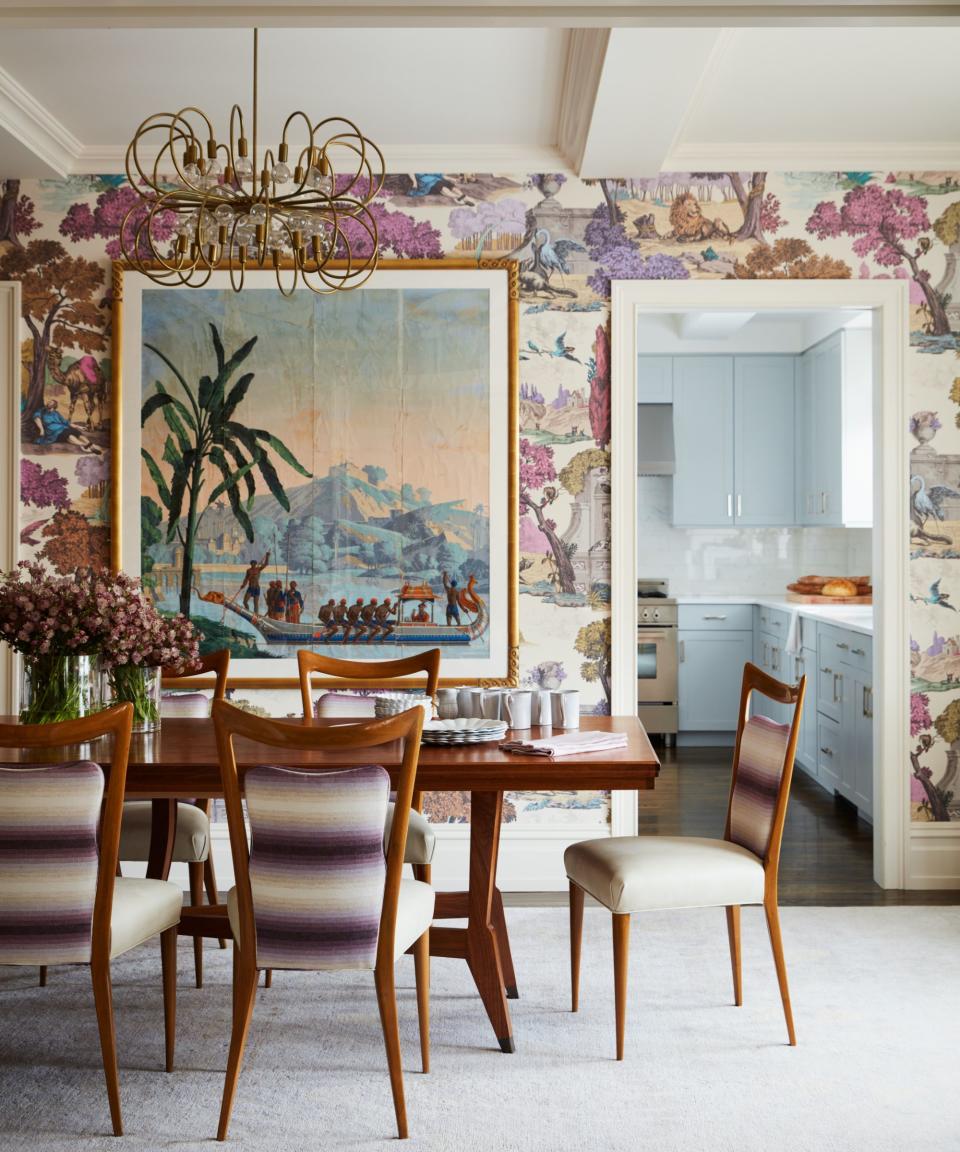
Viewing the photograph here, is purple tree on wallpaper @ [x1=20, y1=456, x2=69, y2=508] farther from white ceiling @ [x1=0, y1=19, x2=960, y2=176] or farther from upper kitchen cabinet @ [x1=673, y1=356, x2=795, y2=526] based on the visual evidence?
upper kitchen cabinet @ [x1=673, y1=356, x2=795, y2=526]

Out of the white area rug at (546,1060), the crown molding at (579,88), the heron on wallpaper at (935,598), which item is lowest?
the white area rug at (546,1060)

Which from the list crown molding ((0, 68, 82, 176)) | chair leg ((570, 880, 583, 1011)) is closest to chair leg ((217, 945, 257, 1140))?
chair leg ((570, 880, 583, 1011))

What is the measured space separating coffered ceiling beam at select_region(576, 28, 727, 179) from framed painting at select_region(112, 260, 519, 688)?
595 millimetres

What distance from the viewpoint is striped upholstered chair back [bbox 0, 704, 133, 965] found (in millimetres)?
2408

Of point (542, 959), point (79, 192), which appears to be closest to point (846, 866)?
point (542, 959)

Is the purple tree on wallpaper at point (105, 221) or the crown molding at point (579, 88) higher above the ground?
the crown molding at point (579, 88)

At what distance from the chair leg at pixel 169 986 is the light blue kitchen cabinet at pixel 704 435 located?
5487mm

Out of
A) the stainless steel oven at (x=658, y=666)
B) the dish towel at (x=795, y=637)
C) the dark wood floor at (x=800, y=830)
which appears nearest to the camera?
the dark wood floor at (x=800, y=830)

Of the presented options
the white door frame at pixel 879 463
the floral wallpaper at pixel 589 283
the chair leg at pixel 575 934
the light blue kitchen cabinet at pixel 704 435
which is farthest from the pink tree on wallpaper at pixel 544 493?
the light blue kitchen cabinet at pixel 704 435

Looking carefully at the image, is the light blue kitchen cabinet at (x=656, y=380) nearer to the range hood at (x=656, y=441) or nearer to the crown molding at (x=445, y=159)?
the range hood at (x=656, y=441)

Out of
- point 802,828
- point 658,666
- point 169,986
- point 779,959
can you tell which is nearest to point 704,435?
point 658,666

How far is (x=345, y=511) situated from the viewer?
14.6ft

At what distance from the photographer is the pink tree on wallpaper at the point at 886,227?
4434 mm

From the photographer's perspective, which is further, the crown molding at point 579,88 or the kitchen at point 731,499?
the kitchen at point 731,499
